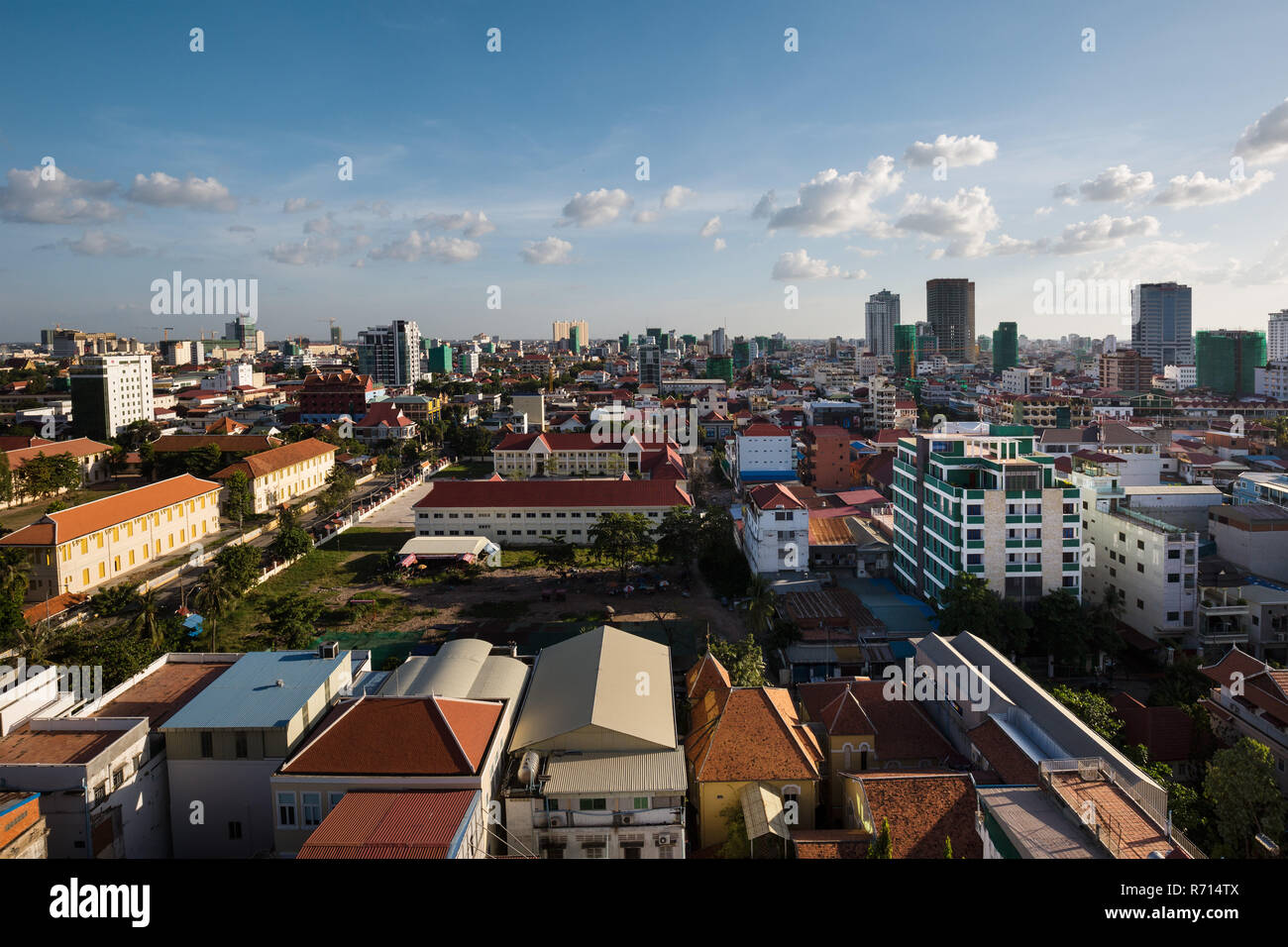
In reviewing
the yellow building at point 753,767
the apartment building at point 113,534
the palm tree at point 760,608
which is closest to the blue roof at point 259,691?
the yellow building at point 753,767

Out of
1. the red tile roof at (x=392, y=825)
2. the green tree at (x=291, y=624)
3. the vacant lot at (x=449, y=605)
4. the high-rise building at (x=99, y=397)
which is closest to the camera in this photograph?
the red tile roof at (x=392, y=825)

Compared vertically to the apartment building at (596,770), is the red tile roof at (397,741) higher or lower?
higher

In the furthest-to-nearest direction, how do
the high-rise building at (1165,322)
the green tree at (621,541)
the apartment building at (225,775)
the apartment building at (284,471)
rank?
1. the high-rise building at (1165,322)
2. the apartment building at (284,471)
3. the green tree at (621,541)
4. the apartment building at (225,775)

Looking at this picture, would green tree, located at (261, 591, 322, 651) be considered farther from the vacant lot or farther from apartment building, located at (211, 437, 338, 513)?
apartment building, located at (211, 437, 338, 513)

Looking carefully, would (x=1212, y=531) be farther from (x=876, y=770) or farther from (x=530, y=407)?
(x=530, y=407)

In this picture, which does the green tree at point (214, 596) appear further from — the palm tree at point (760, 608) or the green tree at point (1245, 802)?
the green tree at point (1245, 802)

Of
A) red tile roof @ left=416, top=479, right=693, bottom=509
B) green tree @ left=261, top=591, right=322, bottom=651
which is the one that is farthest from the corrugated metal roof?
red tile roof @ left=416, top=479, right=693, bottom=509
